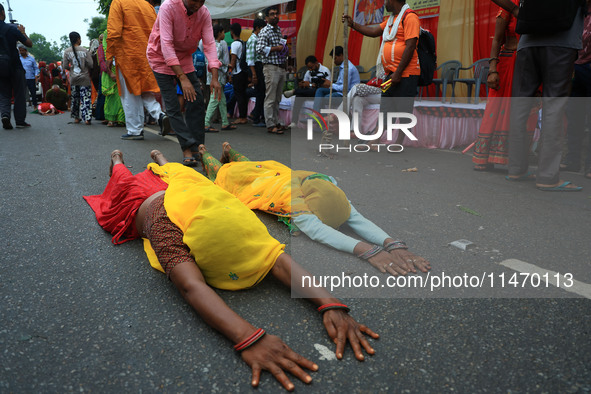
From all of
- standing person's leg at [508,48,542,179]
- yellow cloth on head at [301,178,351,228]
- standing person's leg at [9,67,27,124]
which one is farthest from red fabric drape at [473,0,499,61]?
standing person's leg at [9,67,27,124]

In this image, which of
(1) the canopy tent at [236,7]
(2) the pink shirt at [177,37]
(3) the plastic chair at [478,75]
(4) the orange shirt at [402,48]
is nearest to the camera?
(2) the pink shirt at [177,37]

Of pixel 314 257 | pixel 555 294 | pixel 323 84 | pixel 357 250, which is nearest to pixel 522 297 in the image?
pixel 555 294

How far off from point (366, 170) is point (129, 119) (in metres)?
3.53

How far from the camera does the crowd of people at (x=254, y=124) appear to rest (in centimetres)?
175

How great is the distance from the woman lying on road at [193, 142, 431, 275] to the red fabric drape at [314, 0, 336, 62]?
8401mm

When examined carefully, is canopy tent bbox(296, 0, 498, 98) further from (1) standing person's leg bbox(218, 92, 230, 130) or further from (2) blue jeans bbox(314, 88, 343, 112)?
(1) standing person's leg bbox(218, 92, 230, 130)

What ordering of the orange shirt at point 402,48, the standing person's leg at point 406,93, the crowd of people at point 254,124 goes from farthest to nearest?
the standing person's leg at point 406,93, the orange shirt at point 402,48, the crowd of people at point 254,124

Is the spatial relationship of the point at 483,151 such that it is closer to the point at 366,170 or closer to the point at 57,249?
the point at 366,170

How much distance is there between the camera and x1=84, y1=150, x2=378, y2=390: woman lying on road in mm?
1409

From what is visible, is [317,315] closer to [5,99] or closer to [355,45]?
[5,99]

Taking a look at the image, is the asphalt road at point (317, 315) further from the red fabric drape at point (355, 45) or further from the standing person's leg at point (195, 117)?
the red fabric drape at point (355, 45)

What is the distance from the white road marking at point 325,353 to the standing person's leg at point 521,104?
318 centimetres

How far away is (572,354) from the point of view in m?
1.46

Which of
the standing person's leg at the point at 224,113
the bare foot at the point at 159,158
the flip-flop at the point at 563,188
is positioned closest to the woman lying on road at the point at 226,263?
the bare foot at the point at 159,158
